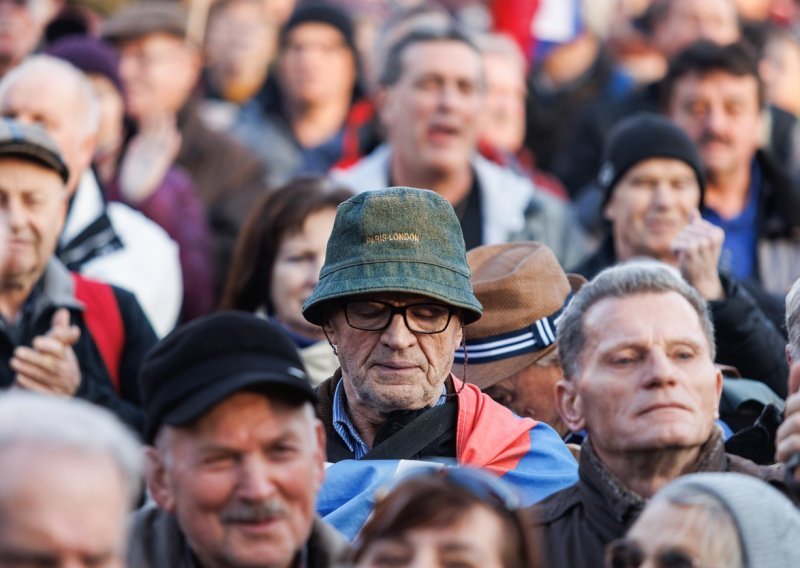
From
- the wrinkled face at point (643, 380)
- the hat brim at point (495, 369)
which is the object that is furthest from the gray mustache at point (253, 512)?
the hat brim at point (495, 369)

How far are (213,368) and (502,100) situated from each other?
283 inches

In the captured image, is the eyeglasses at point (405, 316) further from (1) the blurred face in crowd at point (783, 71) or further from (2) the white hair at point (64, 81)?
(1) the blurred face in crowd at point (783, 71)

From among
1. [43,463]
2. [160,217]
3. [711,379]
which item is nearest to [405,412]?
[711,379]

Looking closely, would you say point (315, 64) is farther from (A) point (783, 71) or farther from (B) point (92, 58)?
(A) point (783, 71)

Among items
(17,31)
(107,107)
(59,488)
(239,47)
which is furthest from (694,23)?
(59,488)

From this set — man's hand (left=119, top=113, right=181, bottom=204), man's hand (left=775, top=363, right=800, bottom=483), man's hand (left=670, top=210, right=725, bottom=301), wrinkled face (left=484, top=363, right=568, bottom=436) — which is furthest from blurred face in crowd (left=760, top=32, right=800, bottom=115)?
man's hand (left=775, top=363, right=800, bottom=483)

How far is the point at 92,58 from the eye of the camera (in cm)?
962

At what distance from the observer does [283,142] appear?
11.3 meters

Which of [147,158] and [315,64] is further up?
[315,64]

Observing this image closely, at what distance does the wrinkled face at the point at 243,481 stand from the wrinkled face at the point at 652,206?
3.96 metres

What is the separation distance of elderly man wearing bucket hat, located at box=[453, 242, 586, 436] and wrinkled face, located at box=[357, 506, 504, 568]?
2482 millimetres

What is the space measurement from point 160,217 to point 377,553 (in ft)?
19.1

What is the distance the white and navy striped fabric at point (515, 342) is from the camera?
6.55 m

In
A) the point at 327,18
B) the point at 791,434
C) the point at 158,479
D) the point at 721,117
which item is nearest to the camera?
the point at 158,479
